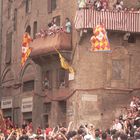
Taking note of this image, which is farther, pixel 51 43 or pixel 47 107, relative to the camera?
pixel 47 107

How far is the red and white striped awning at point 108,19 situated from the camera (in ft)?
134

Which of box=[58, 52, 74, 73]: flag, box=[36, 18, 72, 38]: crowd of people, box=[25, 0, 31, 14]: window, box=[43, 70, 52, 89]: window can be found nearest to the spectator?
box=[36, 18, 72, 38]: crowd of people

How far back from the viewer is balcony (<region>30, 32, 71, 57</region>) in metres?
42.9

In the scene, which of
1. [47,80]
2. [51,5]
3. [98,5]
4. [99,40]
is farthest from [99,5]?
[47,80]

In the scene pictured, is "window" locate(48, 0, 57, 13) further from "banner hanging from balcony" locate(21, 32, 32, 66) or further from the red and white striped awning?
the red and white striped awning

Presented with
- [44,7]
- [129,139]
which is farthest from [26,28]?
[129,139]

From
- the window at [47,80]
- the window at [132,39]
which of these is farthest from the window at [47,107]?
the window at [132,39]

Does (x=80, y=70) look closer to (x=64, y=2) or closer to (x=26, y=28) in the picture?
(x=64, y=2)

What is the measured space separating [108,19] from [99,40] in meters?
2.55

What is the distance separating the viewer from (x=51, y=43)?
43656mm

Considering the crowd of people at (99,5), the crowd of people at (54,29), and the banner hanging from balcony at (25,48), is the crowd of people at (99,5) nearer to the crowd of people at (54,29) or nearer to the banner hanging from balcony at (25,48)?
the crowd of people at (54,29)

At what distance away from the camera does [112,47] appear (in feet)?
139

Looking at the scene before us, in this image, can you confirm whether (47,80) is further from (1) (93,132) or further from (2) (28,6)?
(1) (93,132)

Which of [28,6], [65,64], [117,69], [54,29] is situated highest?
[28,6]
